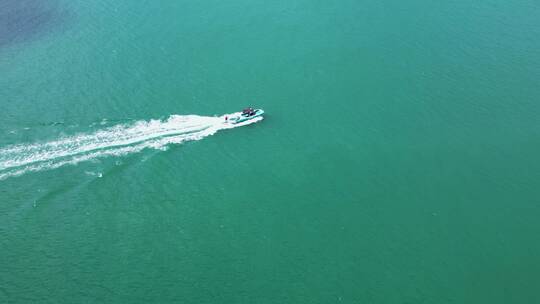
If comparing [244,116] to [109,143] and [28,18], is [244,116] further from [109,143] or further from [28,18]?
[28,18]

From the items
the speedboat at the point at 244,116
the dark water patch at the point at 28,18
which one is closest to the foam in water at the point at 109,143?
the speedboat at the point at 244,116

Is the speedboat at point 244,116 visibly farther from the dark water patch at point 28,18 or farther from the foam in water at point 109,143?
the dark water patch at point 28,18

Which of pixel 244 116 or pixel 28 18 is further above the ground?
pixel 28 18

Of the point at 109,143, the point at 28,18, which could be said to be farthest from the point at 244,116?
the point at 28,18

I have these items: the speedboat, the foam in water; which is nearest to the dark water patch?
the foam in water

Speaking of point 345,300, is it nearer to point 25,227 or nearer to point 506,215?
point 506,215

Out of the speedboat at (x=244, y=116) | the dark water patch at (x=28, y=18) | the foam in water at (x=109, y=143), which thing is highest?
the dark water patch at (x=28, y=18)

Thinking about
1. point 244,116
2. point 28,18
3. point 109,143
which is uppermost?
point 28,18

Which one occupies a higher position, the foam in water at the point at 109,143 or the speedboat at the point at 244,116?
the foam in water at the point at 109,143
